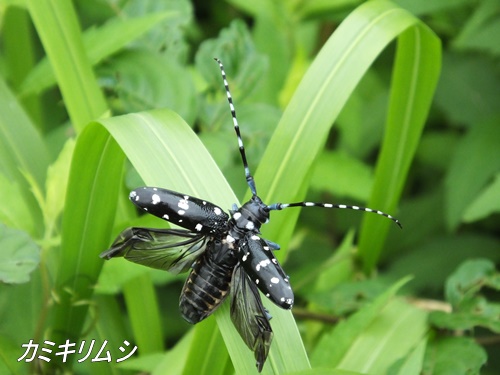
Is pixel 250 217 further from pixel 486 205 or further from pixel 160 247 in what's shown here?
pixel 486 205

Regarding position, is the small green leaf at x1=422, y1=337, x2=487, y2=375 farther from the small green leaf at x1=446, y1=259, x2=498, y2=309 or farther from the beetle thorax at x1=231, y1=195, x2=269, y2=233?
the beetle thorax at x1=231, y1=195, x2=269, y2=233

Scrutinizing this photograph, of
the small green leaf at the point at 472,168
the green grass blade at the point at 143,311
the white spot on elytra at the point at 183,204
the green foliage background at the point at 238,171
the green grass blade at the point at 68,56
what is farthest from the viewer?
the small green leaf at the point at 472,168

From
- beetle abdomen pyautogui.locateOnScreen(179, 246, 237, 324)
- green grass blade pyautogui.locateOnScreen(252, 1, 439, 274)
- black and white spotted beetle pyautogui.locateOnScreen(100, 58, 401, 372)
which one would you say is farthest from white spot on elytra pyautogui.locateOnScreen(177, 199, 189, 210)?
green grass blade pyautogui.locateOnScreen(252, 1, 439, 274)

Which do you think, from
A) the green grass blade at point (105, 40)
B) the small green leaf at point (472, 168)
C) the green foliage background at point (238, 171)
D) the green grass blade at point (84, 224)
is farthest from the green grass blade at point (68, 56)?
the small green leaf at point (472, 168)

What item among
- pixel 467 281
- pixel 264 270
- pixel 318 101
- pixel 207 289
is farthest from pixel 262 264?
pixel 467 281

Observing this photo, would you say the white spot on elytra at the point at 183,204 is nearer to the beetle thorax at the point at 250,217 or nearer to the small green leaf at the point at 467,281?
the beetle thorax at the point at 250,217

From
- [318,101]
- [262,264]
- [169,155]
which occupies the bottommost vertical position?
[262,264]
